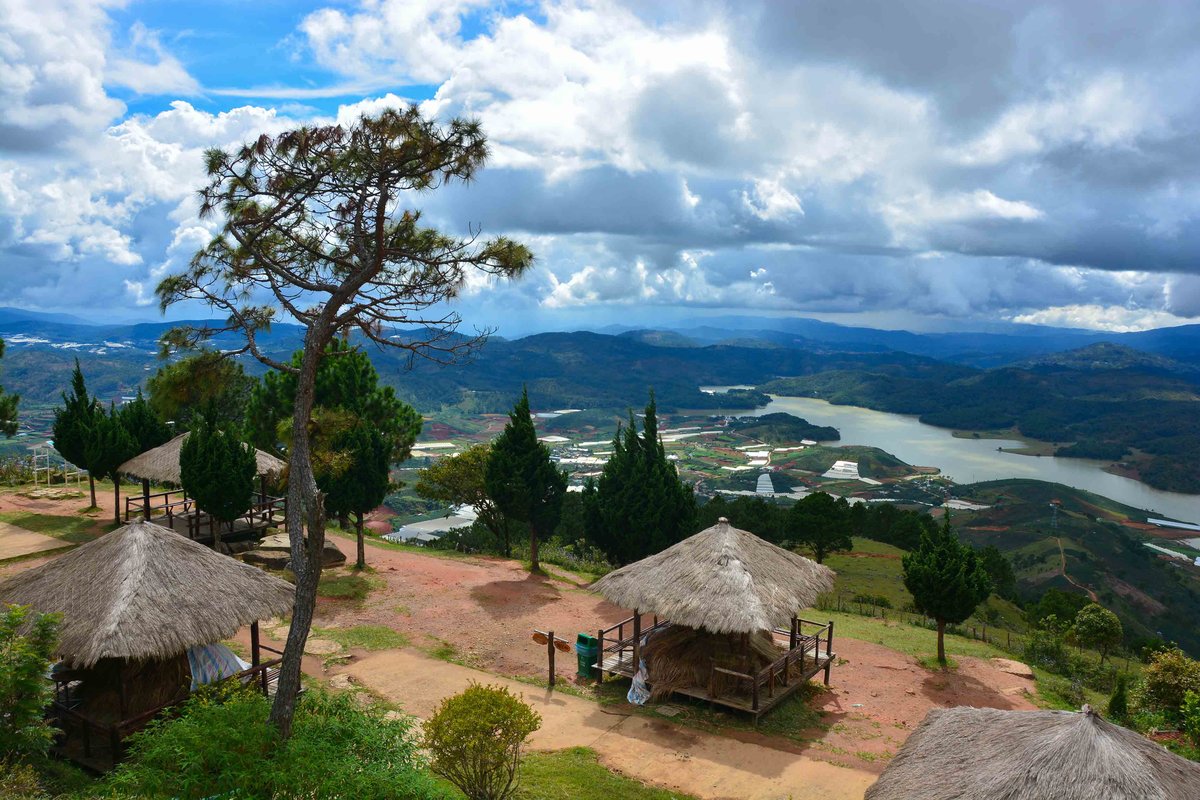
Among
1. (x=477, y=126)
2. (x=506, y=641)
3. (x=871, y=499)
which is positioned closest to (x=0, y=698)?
(x=477, y=126)

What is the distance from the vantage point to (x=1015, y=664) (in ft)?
58.1

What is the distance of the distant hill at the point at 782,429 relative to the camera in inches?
6442

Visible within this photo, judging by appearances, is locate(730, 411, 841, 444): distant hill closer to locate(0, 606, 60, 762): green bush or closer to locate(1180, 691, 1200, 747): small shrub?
locate(1180, 691, 1200, 747): small shrub

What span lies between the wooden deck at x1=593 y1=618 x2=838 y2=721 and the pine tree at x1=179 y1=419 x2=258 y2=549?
32.0 ft

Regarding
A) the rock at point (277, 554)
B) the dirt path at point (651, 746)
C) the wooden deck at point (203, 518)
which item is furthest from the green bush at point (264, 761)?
the wooden deck at point (203, 518)

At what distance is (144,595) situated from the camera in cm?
1033

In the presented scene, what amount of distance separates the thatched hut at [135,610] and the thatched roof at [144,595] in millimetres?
13

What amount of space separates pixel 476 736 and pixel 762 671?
6.96m

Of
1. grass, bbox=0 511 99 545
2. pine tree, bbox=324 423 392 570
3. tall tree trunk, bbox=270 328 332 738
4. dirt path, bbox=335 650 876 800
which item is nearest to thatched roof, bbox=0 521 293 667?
tall tree trunk, bbox=270 328 332 738

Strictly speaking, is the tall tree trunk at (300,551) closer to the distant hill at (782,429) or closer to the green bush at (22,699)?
the green bush at (22,699)

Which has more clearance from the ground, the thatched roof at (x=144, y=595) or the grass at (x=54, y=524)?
the thatched roof at (x=144, y=595)

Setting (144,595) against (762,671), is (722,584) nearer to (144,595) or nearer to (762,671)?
(762,671)

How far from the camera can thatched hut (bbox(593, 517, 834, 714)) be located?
13.3m

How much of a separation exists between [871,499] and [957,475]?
33849mm
